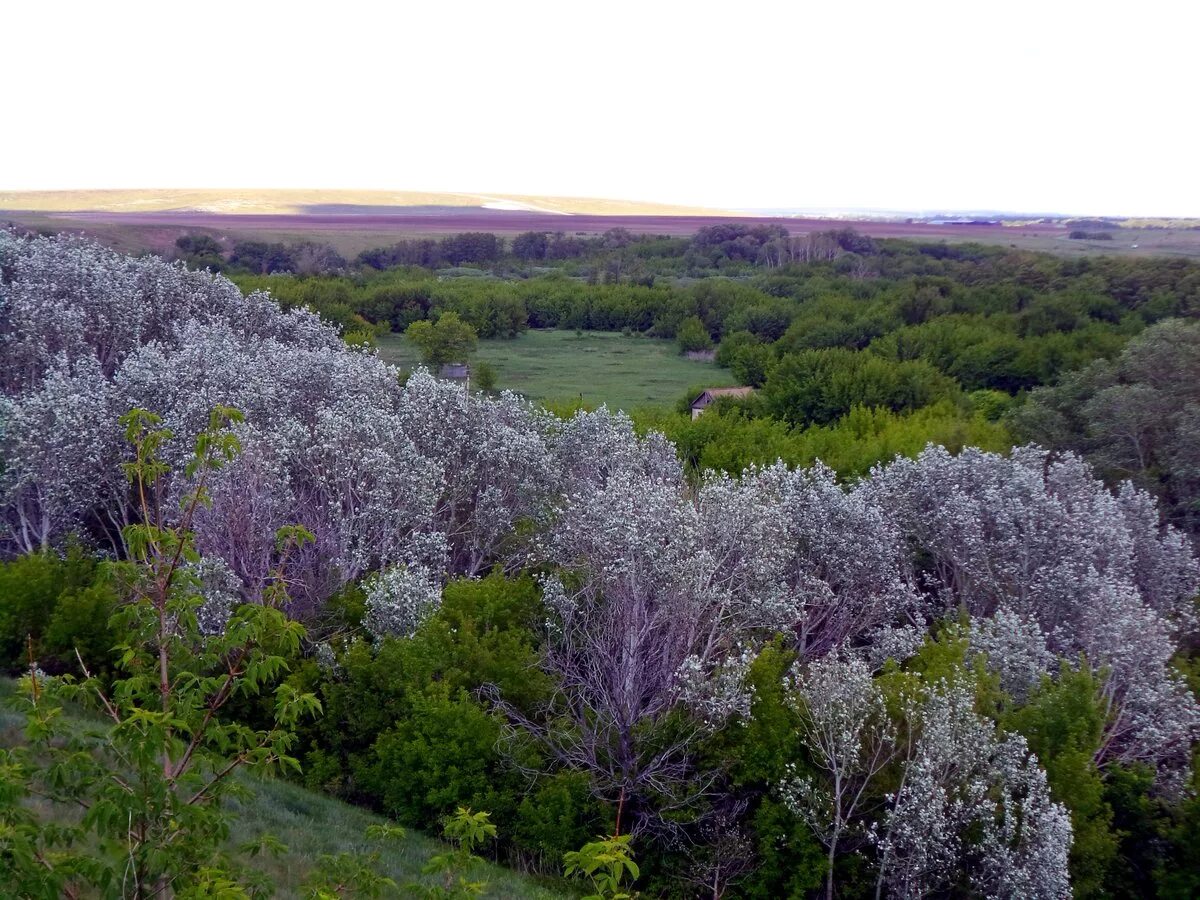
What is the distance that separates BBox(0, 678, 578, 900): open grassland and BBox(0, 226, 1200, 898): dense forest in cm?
63

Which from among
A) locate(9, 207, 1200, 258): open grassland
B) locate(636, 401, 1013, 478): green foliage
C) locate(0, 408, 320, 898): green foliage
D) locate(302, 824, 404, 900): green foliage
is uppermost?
locate(9, 207, 1200, 258): open grassland

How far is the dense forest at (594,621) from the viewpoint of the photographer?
641 centimetres

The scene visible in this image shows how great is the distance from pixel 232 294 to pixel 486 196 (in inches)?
6443

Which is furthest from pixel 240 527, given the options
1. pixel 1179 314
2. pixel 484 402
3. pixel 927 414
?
pixel 1179 314

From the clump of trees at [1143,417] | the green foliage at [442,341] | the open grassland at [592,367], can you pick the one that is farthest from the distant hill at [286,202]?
the clump of trees at [1143,417]

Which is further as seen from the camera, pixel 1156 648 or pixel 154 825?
pixel 1156 648

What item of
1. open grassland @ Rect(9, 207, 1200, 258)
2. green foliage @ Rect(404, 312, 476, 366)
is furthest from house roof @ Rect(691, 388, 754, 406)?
open grassland @ Rect(9, 207, 1200, 258)

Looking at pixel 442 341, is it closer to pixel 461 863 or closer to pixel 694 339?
pixel 694 339

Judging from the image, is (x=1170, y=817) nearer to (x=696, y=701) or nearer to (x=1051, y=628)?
(x=1051, y=628)

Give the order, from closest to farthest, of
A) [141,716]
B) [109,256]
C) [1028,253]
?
[141,716], [109,256], [1028,253]

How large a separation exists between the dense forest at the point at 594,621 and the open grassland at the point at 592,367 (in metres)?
16.0

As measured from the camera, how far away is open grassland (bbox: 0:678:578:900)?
9.51 metres

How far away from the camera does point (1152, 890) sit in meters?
11.8

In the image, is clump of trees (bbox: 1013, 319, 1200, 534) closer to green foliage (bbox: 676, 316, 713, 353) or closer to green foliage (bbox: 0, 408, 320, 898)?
green foliage (bbox: 0, 408, 320, 898)
